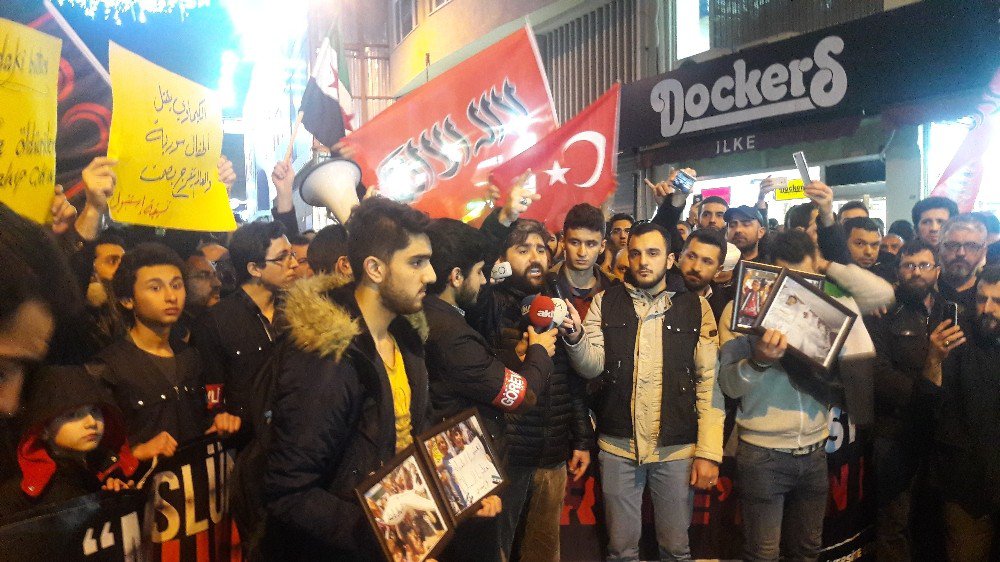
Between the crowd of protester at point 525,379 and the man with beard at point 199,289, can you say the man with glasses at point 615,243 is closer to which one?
the crowd of protester at point 525,379

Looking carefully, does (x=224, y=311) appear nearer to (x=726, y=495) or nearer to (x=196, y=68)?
(x=196, y=68)

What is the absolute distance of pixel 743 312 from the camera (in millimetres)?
3965

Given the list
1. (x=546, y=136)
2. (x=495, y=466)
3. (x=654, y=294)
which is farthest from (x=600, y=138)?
(x=495, y=466)

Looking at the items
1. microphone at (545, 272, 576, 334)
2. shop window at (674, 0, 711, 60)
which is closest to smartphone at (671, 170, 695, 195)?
microphone at (545, 272, 576, 334)

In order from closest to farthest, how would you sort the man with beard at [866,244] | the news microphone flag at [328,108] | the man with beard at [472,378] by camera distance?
1. the man with beard at [472,378]
2. the man with beard at [866,244]
3. the news microphone flag at [328,108]

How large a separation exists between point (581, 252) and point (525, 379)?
1637 millimetres

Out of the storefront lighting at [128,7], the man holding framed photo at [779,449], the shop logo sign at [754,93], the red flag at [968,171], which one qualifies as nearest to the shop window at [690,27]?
the shop logo sign at [754,93]

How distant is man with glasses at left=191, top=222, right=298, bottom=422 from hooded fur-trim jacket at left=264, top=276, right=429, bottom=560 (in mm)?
1471

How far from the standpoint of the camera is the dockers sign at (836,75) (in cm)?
818

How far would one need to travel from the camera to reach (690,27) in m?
12.7

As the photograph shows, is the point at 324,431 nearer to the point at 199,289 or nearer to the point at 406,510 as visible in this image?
the point at 406,510

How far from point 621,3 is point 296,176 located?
375 inches

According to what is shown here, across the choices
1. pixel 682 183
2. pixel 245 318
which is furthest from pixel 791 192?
pixel 245 318

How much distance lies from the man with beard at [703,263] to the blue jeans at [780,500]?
1.07 m
